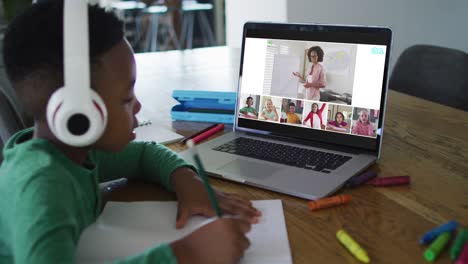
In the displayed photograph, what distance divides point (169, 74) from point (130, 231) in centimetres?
114

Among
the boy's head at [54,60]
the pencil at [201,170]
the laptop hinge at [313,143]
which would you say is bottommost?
the laptop hinge at [313,143]

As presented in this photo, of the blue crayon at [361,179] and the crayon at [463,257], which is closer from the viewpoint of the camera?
the crayon at [463,257]

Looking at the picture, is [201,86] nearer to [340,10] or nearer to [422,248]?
[422,248]

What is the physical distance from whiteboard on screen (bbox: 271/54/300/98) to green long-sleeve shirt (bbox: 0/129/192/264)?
450 millimetres

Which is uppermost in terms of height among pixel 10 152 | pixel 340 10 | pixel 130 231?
pixel 340 10

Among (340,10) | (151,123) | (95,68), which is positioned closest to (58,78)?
(95,68)

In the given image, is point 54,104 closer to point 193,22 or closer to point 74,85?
point 74,85

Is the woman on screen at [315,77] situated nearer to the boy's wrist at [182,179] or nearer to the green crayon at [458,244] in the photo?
the boy's wrist at [182,179]

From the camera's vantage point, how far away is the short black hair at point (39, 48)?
0.66 meters

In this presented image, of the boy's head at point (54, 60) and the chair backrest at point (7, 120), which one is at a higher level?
the boy's head at point (54, 60)

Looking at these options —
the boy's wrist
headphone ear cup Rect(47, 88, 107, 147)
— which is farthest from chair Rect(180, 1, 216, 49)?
headphone ear cup Rect(47, 88, 107, 147)

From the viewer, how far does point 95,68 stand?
0.68 metres

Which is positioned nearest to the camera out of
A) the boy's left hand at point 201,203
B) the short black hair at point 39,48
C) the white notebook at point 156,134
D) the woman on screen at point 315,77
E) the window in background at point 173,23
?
the short black hair at point 39,48

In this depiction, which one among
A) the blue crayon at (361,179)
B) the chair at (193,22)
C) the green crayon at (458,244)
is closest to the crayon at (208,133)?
the blue crayon at (361,179)
